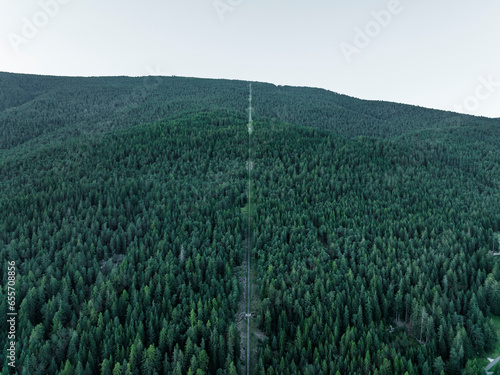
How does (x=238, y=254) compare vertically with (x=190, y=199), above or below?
below

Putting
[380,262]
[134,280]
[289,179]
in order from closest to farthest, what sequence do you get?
[134,280], [380,262], [289,179]

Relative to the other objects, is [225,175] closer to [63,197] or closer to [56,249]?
[63,197]

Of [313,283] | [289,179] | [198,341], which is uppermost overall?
[289,179]

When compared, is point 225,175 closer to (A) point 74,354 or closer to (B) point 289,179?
(B) point 289,179

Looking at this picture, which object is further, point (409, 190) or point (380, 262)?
point (409, 190)

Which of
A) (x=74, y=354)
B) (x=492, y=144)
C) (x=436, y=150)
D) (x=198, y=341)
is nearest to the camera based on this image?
(x=74, y=354)

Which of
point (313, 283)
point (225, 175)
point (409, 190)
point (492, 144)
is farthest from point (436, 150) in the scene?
point (313, 283)

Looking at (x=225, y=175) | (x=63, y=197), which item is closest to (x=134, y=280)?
(x=63, y=197)
